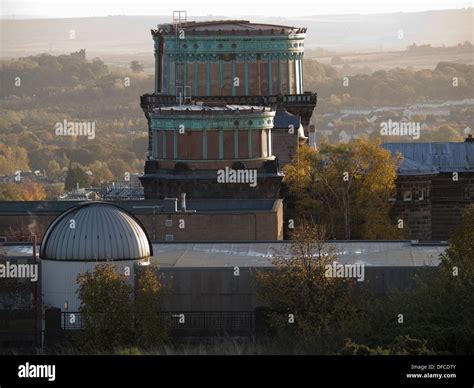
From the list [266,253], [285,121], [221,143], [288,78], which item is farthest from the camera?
[288,78]

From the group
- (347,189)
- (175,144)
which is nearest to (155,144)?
(175,144)

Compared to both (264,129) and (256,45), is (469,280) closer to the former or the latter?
(264,129)

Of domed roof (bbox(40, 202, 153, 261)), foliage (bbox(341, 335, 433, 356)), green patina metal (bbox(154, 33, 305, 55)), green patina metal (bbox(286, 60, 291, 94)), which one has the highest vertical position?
green patina metal (bbox(154, 33, 305, 55))

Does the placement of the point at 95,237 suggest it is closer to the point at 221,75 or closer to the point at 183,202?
the point at 183,202

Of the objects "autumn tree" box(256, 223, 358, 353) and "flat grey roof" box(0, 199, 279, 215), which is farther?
"flat grey roof" box(0, 199, 279, 215)

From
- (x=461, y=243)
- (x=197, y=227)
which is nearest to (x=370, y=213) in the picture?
(x=197, y=227)

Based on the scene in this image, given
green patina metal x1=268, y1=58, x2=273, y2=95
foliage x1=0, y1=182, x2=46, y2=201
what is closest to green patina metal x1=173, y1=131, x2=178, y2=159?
green patina metal x1=268, y1=58, x2=273, y2=95

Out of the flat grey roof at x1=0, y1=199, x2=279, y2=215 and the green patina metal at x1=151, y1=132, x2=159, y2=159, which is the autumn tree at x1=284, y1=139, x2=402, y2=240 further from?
the green patina metal at x1=151, y1=132, x2=159, y2=159

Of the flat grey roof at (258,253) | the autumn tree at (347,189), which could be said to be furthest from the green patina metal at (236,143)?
the flat grey roof at (258,253)
